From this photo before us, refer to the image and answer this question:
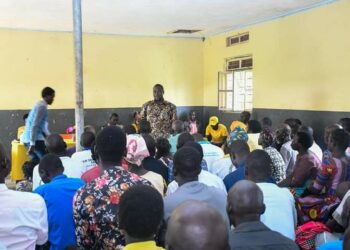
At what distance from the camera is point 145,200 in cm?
158

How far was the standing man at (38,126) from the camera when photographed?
5.97 m

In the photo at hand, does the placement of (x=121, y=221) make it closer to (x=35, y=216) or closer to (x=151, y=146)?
(x=35, y=216)

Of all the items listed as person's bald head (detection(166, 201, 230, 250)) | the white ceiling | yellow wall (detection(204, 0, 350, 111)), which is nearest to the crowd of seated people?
person's bald head (detection(166, 201, 230, 250))

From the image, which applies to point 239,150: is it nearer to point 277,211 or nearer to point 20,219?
point 277,211

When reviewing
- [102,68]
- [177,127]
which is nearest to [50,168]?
[177,127]

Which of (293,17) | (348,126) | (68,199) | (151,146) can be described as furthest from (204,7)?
(68,199)

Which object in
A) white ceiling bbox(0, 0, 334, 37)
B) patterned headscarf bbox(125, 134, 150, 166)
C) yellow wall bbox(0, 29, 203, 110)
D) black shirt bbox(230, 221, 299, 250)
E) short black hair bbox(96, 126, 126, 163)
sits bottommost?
black shirt bbox(230, 221, 299, 250)

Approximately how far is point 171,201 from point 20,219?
0.80 meters

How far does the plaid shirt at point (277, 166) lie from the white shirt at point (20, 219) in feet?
Result: 8.38

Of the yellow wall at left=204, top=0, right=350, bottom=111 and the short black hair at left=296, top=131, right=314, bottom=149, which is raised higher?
the yellow wall at left=204, top=0, right=350, bottom=111

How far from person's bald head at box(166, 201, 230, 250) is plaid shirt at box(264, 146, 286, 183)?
10.3 feet

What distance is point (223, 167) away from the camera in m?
4.15

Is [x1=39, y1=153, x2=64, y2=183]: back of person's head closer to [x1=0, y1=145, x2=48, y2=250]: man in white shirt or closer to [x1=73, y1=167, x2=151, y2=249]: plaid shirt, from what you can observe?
[x1=0, y1=145, x2=48, y2=250]: man in white shirt

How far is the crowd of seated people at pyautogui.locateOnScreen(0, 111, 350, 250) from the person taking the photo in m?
1.56
